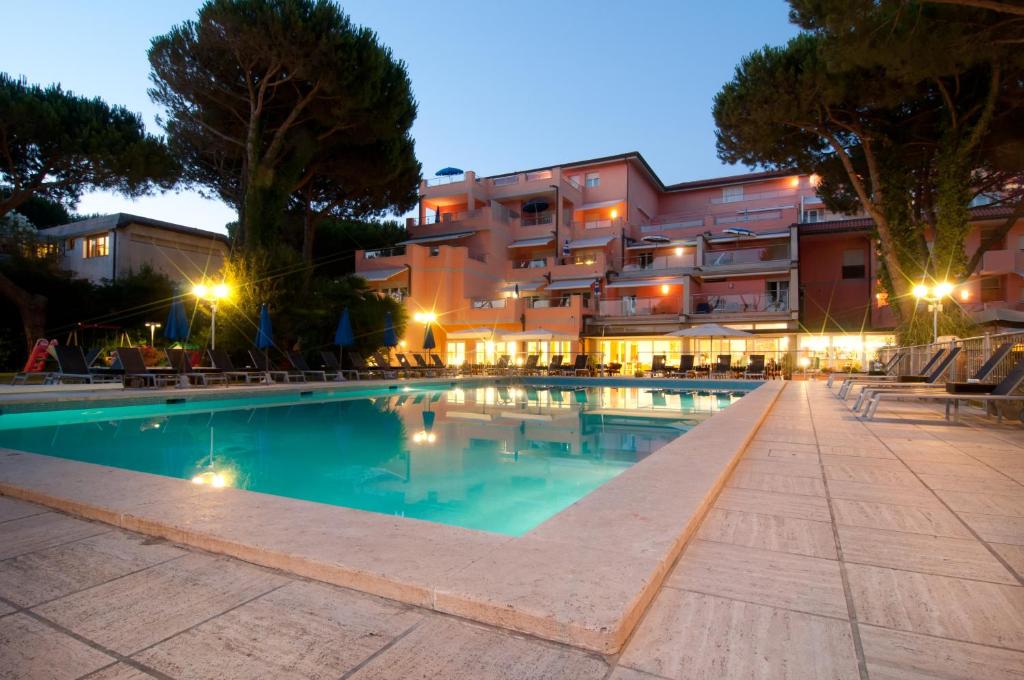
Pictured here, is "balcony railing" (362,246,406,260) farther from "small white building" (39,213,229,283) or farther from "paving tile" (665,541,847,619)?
"paving tile" (665,541,847,619)

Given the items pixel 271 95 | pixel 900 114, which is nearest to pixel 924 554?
pixel 900 114

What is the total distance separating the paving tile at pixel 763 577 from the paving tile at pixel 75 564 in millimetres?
2135

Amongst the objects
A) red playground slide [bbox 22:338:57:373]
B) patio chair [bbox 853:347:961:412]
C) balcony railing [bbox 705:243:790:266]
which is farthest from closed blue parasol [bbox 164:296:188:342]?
balcony railing [bbox 705:243:790:266]

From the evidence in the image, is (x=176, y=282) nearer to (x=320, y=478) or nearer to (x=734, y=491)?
(x=320, y=478)

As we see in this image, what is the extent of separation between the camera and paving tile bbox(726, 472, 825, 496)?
3.54 m

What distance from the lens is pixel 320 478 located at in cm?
547

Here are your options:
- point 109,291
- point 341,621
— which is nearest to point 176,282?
point 109,291

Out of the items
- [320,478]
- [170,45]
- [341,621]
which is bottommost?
[320,478]

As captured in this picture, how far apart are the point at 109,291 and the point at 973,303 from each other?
3376 centimetres

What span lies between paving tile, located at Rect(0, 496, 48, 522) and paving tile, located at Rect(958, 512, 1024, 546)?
4.77 meters

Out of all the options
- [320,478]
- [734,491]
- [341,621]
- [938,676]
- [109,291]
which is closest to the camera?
[938,676]

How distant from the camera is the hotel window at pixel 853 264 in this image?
25.9 metres

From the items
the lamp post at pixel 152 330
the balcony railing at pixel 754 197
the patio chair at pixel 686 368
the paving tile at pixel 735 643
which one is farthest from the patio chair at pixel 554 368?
the paving tile at pixel 735 643

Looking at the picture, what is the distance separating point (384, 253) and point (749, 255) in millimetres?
17601
